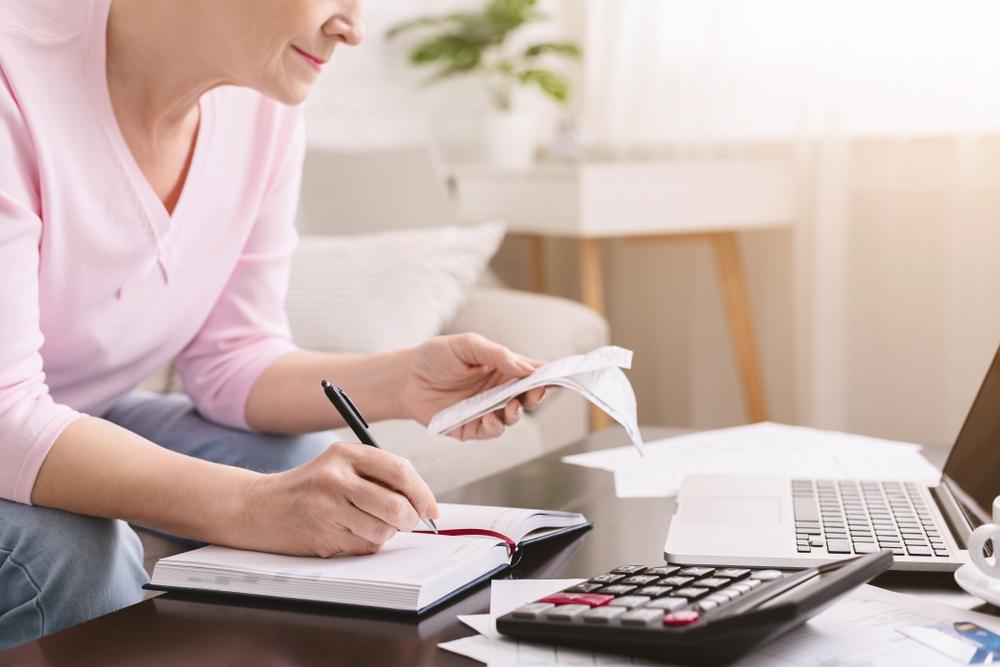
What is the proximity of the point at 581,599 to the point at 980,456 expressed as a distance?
45 centimetres

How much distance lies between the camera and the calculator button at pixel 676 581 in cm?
71

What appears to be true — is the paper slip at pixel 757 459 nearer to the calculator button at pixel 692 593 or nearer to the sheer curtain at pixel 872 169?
the calculator button at pixel 692 593

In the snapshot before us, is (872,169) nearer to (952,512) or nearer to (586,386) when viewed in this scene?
(952,512)

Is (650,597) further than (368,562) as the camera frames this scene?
No

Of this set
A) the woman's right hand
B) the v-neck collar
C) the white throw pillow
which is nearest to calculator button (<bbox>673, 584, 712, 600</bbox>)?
the woman's right hand

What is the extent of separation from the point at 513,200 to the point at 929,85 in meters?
0.94

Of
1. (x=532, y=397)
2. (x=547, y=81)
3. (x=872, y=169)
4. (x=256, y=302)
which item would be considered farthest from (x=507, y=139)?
(x=532, y=397)

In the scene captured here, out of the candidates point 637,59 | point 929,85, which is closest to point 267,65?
point 929,85

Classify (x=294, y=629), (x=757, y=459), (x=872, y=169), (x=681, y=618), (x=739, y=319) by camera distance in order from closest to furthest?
(x=681, y=618)
(x=294, y=629)
(x=757, y=459)
(x=872, y=169)
(x=739, y=319)

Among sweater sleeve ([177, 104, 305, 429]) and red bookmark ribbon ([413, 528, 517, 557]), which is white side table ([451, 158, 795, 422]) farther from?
red bookmark ribbon ([413, 528, 517, 557])

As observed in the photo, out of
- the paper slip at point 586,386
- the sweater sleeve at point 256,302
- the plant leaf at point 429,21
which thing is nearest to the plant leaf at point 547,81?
the plant leaf at point 429,21

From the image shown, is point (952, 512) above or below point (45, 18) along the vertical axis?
below

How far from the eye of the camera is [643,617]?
655mm

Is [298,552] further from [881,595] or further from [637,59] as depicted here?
[637,59]
